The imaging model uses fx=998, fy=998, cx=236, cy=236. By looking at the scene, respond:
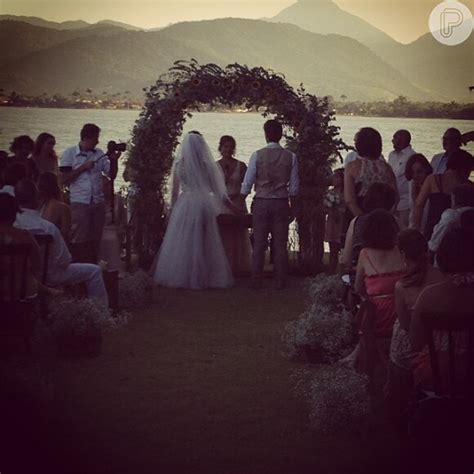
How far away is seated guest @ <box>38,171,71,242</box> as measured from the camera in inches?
322

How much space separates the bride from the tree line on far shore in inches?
139

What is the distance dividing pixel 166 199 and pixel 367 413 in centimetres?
659

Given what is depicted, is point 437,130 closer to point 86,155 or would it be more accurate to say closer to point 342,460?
point 86,155

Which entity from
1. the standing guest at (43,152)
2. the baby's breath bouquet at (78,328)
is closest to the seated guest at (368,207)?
the baby's breath bouquet at (78,328)

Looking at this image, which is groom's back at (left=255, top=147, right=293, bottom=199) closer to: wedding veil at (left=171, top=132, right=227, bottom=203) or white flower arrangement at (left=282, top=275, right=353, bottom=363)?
wedding veil at (left=171, top=132, right=227, bottom=203)

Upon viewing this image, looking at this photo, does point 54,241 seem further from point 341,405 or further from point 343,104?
point 343,104

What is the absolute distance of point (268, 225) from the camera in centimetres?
1039

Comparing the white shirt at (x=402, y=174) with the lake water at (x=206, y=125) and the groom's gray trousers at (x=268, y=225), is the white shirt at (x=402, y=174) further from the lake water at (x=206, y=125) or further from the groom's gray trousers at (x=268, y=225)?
the lake water at (x=206, y=125)

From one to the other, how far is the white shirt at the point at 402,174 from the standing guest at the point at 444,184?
8.72ft

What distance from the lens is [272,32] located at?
17.8m

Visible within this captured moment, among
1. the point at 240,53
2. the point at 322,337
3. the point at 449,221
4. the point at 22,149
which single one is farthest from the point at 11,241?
the point at 240,53

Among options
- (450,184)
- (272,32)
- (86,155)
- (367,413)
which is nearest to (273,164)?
(86,155)

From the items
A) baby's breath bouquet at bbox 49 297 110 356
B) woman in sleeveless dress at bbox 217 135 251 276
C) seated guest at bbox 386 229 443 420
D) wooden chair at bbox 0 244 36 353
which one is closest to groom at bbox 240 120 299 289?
woman in sleeveless dress at bbox 217 135 251 276

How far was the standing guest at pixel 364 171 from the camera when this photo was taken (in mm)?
8070
